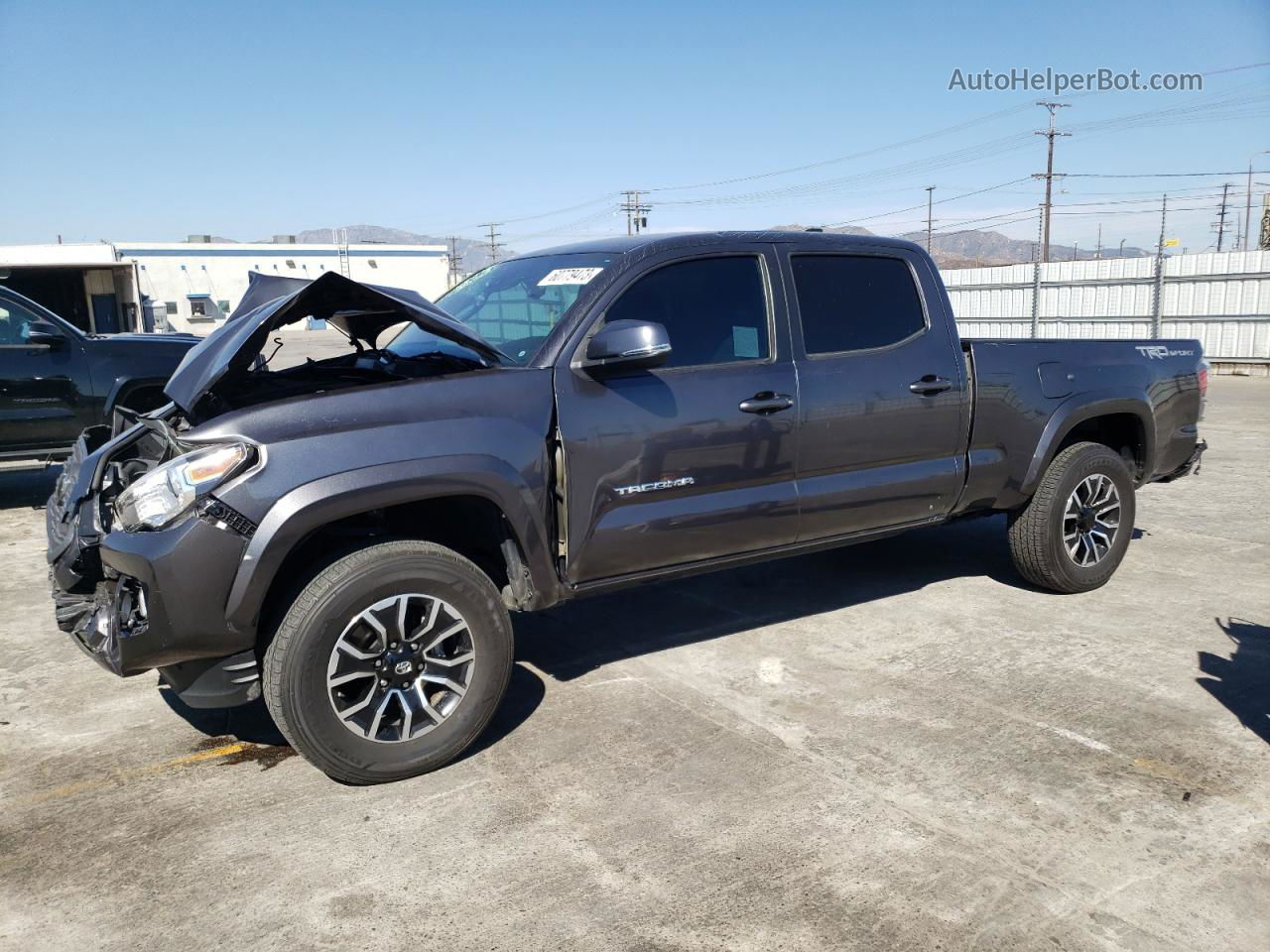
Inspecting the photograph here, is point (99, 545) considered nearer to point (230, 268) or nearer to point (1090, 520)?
point (1090, 520)

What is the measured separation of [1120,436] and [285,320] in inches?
185

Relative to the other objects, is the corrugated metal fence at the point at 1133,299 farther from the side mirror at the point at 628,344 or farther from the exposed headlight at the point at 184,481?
the exposed headlight at the point at 184,481

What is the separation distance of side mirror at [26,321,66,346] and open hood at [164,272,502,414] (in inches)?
204

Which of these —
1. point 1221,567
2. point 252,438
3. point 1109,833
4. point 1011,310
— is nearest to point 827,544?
point 1109,833

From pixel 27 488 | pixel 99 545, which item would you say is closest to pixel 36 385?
pixel 27 488

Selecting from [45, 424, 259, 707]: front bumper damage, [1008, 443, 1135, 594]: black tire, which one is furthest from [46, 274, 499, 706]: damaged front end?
[1008, 443, 1135, 594]: black tire

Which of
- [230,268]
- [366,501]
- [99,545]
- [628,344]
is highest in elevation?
[230,268]

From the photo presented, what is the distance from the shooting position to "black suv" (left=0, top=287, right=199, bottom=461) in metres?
8.15

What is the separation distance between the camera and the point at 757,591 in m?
5.65

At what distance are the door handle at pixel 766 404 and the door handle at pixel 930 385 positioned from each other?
79 cm

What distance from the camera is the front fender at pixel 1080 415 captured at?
17.0 ft

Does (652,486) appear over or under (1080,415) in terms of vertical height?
under

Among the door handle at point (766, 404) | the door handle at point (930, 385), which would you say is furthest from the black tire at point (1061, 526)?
the door handle at point (766, 404)

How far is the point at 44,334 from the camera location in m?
8.12
